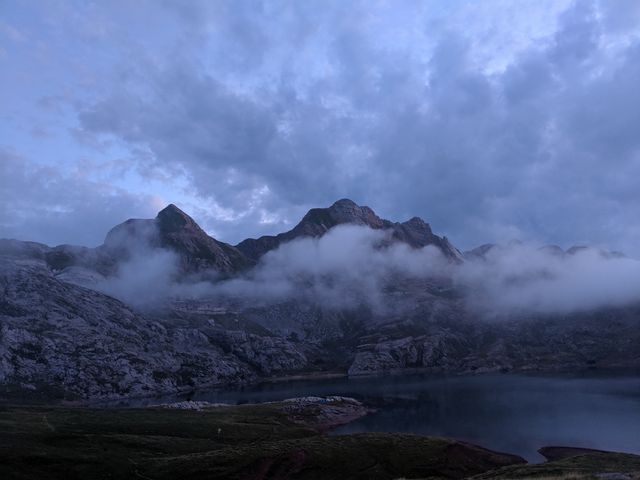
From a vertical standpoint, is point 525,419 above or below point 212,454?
below

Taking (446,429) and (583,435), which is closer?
(583,435)

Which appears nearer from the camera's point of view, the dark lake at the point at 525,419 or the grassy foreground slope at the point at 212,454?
the grassy foreground slope at the point at 212,454

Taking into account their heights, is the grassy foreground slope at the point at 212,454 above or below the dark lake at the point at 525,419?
above

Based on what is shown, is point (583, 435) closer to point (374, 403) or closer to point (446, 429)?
point (446, 429)

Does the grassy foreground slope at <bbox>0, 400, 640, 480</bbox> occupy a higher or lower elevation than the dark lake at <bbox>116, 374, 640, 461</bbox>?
higher

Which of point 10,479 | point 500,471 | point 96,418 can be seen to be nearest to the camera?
point 10,479

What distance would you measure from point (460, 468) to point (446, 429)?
4108cm

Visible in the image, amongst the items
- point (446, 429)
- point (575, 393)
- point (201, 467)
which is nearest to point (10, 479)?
point (201, 467)

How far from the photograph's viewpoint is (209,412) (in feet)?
506

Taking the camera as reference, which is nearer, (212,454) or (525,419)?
(212,454)

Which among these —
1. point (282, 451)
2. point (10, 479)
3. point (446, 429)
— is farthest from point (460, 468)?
point (10, 479)

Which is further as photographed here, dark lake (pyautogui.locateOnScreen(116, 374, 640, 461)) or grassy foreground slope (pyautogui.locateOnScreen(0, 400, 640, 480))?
dark lake (pyautogui.locateOnScreen(116, 374, 640, 461))

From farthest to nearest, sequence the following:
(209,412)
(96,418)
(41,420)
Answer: (209,412) → (96,418) → (41,420)

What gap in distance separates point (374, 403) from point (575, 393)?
77.1 meters
